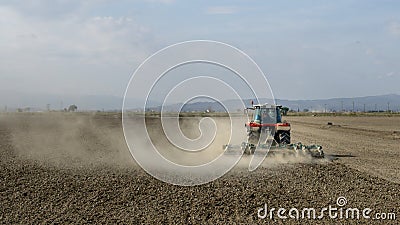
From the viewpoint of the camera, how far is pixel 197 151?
2198 centimetres

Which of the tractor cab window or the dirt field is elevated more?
the tractor cab window

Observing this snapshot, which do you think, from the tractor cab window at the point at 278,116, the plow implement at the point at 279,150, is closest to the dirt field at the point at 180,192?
the plow implement at the point at 279,150

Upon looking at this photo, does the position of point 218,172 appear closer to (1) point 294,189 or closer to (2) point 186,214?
(1) point 294,189

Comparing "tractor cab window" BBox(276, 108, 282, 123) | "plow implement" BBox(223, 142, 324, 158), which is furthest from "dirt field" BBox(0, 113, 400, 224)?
"tractor cab window" BBox(276, 108, 282, 123)

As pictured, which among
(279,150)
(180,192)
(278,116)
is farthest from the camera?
(278,116)

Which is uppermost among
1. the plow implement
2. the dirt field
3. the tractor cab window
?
the tractor cab window

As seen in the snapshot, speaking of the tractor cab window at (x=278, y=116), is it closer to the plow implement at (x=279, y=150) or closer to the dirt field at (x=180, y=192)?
the plow implement at (x=279, y=150)

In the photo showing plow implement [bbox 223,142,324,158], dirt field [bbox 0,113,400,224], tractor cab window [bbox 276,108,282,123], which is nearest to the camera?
dirt field [bbox 0,113,400,224]

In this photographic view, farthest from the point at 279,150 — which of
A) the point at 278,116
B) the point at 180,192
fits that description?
the point at 180,192

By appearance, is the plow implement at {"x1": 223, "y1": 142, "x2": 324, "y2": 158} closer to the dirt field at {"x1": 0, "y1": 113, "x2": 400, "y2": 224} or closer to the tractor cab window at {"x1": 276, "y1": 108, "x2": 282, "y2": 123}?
the dirt field at {"x1": 0, "y1": 113, "x2": 400, "y2": 224}

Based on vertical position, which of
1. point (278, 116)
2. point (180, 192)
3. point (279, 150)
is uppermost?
point (278, 116)

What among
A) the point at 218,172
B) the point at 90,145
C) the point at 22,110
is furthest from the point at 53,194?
the point at 22,110

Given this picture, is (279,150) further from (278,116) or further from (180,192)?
(180,192)

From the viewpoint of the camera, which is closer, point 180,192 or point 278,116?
point 180,192
